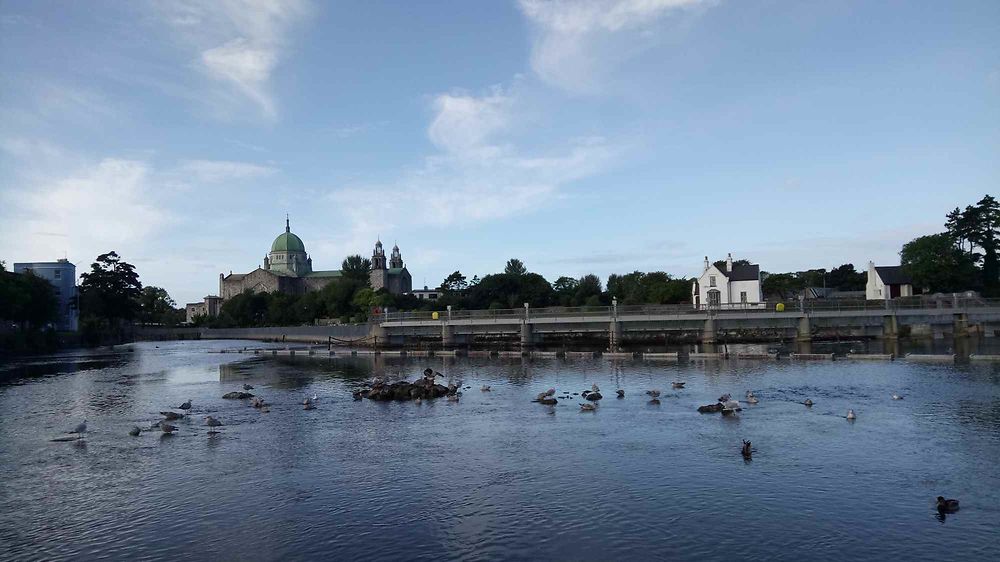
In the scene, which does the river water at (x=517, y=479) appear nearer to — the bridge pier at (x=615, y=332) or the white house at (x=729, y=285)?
the bridge pier at (x=615, y=332)

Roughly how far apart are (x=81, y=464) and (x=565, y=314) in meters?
65.1

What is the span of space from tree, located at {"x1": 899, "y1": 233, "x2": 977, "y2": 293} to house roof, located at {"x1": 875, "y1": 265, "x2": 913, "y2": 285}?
53.1 inches

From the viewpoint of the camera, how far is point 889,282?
327ft

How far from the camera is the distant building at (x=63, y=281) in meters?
128

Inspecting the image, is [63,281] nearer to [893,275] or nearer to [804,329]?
[804,329]

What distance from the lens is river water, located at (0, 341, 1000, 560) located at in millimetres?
16156

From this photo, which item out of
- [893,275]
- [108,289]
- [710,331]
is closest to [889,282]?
[893,275]

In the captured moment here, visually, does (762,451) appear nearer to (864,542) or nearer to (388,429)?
(864,542)

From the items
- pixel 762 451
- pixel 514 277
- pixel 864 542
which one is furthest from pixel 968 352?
pixel 514 277

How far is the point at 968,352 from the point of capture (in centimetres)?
5772

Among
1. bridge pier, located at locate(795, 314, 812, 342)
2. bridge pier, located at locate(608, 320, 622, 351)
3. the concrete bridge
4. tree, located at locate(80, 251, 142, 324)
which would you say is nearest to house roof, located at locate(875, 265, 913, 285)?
the concrete bridge

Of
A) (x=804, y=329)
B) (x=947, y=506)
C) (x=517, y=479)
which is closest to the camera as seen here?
(x=947, y=506)

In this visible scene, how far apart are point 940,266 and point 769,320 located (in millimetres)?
33779

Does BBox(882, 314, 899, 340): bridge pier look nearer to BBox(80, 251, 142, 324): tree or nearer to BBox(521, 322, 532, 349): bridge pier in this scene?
BBox(521, 322, 532, 349): bridge pier
